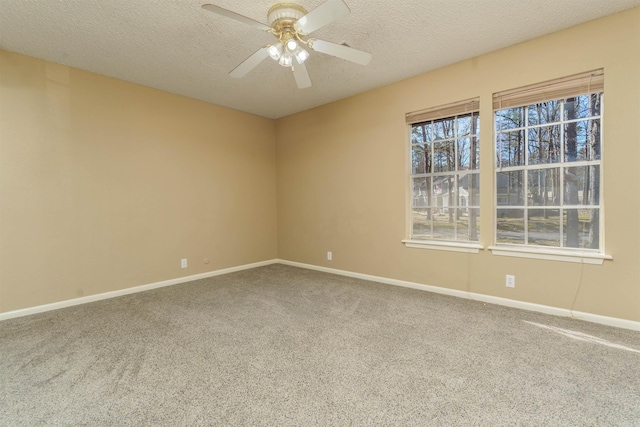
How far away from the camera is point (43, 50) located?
2.87 metres

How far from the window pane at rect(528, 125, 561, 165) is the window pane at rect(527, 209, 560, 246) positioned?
19.5 inches

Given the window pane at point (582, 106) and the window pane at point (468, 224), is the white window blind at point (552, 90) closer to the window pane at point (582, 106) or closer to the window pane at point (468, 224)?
the window pane at point (582, 106)

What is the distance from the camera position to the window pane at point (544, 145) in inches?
113

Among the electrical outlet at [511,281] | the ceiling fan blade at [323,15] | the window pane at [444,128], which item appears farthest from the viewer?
the window pane at [444,128]

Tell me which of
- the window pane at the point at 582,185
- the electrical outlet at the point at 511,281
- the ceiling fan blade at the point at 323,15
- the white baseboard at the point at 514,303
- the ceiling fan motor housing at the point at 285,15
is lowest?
the white baseboard at the point at 514,303

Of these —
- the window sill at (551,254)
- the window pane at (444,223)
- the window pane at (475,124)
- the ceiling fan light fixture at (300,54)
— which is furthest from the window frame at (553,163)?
the ceiling fan light fixture at (300,54)

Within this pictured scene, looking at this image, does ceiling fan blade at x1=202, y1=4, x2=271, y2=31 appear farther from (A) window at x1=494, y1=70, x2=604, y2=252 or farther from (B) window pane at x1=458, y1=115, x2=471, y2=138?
(A) window at x1=494, y1=70, x2=604, y2=252

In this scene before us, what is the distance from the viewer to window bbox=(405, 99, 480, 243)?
3346 mm

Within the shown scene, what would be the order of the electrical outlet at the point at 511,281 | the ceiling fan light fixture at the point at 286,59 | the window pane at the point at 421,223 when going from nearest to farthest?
the ceiling fan light fixture at the point at 286,59
the electrical outlet at the point at 511,281
the window pane at the point at 421,223

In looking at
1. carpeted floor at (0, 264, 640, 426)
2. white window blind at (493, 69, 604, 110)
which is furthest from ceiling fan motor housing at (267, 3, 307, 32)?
carpeted floor at (0, 264, 640, 426)

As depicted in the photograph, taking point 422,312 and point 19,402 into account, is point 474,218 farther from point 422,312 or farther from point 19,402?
point 19,402

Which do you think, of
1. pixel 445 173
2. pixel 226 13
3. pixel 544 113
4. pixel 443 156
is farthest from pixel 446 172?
pixel 226 13

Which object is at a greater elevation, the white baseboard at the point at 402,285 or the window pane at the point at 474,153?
the window pane at the point at 474,153

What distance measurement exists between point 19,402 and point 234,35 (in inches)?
115
